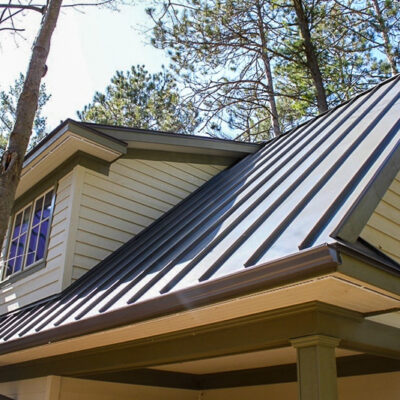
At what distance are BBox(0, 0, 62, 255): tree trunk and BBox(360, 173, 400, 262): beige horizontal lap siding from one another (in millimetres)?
3515

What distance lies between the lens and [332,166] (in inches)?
179

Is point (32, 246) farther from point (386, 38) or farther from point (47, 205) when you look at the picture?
point (386, 38)

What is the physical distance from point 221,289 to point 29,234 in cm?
558

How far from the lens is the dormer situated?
6.82m

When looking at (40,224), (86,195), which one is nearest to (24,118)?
(86,195)

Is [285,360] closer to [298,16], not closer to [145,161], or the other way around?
[145,161]

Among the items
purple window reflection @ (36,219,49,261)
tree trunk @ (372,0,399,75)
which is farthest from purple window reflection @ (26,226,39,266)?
tree trunk @ (372,0,399,75)

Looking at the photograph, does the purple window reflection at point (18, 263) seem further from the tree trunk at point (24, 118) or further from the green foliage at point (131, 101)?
the green foliage at point (131, 101)

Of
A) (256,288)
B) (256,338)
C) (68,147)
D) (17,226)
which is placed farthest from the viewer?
(17,226)

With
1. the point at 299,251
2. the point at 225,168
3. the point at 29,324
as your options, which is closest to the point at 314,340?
the point at 299,251

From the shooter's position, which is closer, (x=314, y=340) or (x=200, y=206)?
(x=314, y=340)

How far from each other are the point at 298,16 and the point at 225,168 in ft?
26.7

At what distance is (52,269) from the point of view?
6.79m

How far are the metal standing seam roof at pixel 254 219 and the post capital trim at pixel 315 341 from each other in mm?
614
